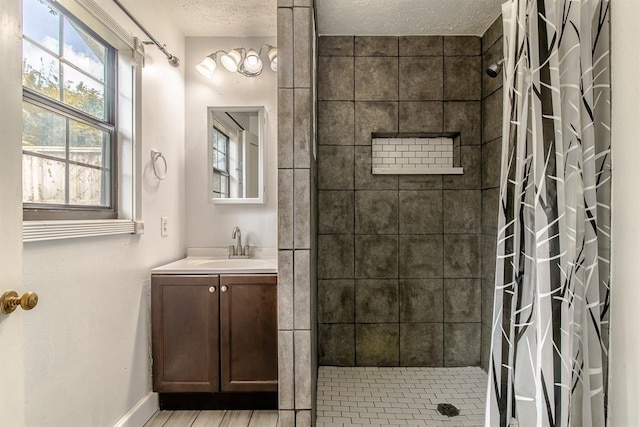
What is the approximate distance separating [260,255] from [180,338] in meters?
0.79

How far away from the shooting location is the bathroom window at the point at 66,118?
4.53ft

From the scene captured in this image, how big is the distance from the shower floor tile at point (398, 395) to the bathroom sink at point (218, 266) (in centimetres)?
86

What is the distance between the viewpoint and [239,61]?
2.54 metres

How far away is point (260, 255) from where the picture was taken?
8.64ft

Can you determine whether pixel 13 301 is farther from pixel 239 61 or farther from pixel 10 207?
pixel 239 61

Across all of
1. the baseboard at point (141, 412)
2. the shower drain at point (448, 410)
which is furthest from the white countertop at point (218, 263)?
the shower drain at point (448, 410)

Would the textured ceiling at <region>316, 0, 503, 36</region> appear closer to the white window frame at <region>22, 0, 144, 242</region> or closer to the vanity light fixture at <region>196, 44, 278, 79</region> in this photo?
the vanity light fixture at <region>196, 44, 278, 79</region>

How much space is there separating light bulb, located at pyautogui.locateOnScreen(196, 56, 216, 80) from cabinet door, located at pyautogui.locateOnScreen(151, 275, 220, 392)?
56.7 inches

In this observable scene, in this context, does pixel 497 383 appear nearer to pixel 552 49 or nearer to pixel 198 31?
pixel 552 49

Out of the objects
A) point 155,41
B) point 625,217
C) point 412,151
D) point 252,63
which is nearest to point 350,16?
point 252,63

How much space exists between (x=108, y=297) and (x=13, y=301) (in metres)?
0.82

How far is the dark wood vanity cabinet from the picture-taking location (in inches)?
81.2

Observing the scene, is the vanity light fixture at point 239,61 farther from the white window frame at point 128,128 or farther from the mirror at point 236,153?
the white window frame at point 128,128

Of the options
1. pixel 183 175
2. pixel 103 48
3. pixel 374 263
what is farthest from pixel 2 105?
pixel 374 263
